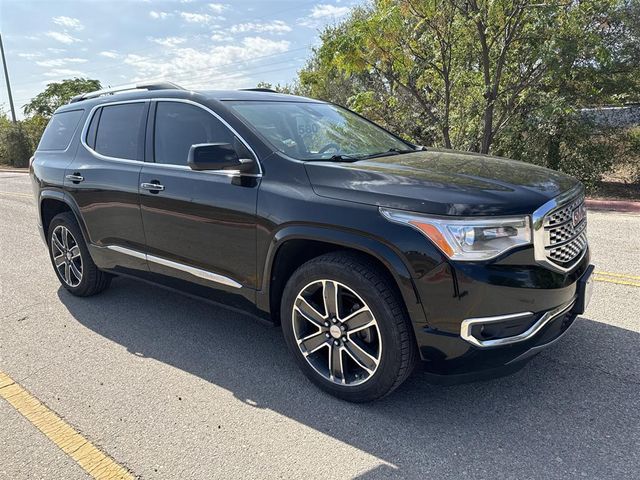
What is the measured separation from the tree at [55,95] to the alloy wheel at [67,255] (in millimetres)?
46232

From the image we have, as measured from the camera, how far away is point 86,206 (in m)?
4.40

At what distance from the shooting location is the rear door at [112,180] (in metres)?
3.96

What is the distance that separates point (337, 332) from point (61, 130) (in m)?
3.81

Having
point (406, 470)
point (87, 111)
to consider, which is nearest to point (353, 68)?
point (87, 111)

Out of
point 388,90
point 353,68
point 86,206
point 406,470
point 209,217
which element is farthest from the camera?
point 388,90

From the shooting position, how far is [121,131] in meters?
4.22

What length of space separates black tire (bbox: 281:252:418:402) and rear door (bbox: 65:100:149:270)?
1.78 meters

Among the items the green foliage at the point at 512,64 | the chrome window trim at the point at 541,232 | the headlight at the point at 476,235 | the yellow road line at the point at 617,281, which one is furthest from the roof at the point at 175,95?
the green foliage at the point at 512,64

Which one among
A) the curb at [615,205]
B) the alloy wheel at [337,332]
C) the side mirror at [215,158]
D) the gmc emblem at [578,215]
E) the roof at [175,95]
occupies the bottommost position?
the curb at [615,205]

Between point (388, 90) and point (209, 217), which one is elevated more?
point (388, 90)

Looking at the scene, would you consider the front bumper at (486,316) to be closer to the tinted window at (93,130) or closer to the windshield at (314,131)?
the windshield at (314,131)

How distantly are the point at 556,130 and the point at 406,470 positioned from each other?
10862 mm

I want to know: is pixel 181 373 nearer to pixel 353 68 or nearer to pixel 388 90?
pixel 353 68

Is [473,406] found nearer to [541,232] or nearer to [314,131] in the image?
[541,232]
